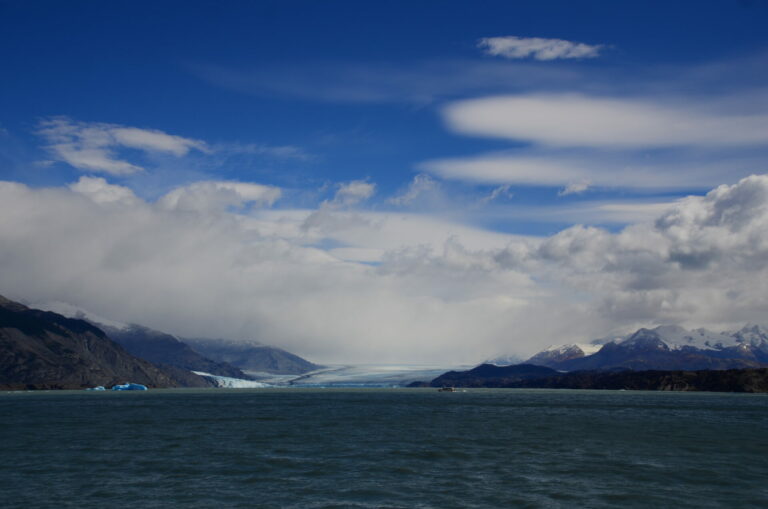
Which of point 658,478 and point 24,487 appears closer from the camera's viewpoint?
point 24,487

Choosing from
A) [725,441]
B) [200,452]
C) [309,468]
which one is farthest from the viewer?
[725,441]

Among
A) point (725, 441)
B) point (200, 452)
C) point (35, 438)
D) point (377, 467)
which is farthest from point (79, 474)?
point (725, 441)

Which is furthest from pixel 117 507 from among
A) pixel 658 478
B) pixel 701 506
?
pixel 658 478

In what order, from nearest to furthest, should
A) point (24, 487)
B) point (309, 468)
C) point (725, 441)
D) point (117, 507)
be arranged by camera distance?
point (117, 507), point (24, 487), point (309, 468), point (725, 441)

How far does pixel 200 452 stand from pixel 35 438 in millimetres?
31218

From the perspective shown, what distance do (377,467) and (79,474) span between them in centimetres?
2510

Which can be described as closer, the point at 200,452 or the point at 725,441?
the point at 200,452

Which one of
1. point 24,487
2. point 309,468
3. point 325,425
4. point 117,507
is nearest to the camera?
point 117,507

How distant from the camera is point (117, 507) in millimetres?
39781

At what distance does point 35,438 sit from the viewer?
83.4 m

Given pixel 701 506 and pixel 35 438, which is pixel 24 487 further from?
pixel 701 506

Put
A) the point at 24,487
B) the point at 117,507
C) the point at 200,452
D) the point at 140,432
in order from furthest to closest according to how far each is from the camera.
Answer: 1. the point at 140,432
2. the point at 200,452
3. the point at 24,487
4. the point at 117,507

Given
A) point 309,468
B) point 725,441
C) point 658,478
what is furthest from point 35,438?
point 725,441

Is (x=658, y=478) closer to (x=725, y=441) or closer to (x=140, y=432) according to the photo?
(x=725, y=441)
